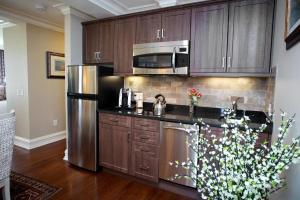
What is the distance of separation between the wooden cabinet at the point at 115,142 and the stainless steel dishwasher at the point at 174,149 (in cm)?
52

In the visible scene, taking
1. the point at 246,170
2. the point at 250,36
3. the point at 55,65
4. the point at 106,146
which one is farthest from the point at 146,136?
the point at 55,65

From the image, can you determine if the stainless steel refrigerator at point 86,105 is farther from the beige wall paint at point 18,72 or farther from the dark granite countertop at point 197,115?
the beige wall paint at point 18,72

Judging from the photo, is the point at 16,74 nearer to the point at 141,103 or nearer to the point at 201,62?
the point at 141,103

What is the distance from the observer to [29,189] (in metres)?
2.45

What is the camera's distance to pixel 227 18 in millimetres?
2361

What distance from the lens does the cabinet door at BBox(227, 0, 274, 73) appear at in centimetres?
220

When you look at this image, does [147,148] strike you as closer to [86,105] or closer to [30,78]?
[86,105]

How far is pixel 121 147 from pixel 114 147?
13cm

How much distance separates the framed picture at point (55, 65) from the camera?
405 centimetres

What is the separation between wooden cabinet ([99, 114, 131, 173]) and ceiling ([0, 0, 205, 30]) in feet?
5.49

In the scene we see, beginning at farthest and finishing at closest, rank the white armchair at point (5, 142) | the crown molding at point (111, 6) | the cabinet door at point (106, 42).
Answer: the cabinet door at point (106, 42), the crown molding at point (111, 6), the white armchair at point (5, 142)

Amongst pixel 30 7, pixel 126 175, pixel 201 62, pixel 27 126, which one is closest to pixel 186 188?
pixel 126 175

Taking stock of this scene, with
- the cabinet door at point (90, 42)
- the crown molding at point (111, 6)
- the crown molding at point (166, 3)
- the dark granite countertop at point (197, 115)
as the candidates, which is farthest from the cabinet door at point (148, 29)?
the dark granite countertop at point (197, 115)

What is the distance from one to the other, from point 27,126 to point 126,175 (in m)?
2.39
